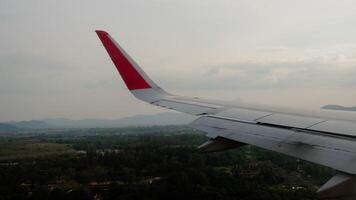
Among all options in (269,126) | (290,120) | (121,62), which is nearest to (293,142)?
(269,126)

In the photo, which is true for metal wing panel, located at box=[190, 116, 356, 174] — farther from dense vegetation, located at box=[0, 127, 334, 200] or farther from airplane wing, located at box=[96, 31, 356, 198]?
dense vegetation, located at box=[0, 127, 334, 200]

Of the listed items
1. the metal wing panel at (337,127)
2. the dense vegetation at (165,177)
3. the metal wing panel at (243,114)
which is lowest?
the dense vegetation at (165,177)

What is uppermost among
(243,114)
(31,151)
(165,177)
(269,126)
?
(243,114)

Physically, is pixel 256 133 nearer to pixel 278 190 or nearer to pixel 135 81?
pixel 135 81

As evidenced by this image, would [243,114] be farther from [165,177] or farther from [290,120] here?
[165,177]

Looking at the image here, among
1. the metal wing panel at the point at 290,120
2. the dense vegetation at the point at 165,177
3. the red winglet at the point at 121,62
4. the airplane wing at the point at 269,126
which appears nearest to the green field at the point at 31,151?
the dense vegetation at the point at 165,177

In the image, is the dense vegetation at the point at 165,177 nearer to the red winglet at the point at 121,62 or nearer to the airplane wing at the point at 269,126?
the airplane wing at the point at 269,126

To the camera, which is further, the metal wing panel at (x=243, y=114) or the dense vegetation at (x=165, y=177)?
the dense vegetation at (x=165, y=177)
